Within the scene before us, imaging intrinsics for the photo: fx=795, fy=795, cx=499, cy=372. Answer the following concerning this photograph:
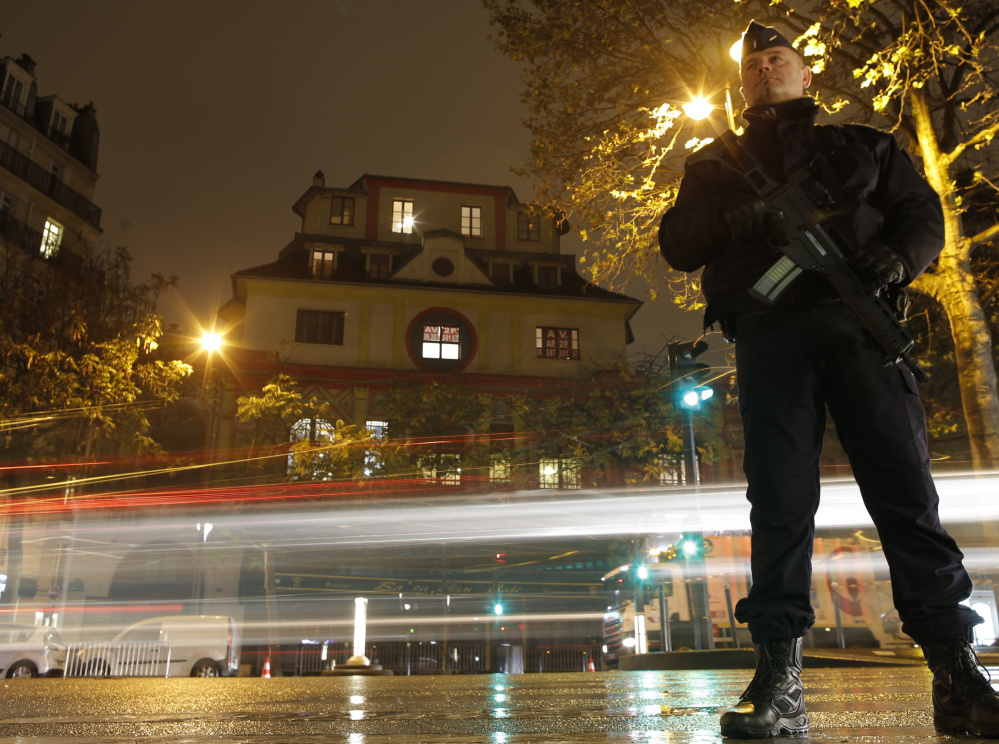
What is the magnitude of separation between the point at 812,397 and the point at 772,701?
898 mm

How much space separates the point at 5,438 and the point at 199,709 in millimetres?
17261

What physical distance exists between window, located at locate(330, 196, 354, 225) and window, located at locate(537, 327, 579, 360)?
11.8 metres

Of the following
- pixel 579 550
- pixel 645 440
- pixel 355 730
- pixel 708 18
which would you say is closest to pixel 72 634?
pixel 579 550

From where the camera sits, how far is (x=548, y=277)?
4169cm

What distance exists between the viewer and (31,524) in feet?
78.7

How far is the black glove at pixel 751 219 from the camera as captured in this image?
244cm

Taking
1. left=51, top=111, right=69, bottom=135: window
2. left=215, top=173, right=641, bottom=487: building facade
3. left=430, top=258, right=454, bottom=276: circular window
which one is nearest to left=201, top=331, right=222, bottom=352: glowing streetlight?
left=215, top=173, right=641, bottom=487: building facade

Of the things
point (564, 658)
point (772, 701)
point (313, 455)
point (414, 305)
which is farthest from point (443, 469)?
point (772, 701)

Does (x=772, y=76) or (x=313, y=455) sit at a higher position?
(x=313, y=455)

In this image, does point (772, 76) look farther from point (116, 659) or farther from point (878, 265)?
point (116, 659)

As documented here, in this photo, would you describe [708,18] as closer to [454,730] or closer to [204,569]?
[454,730]

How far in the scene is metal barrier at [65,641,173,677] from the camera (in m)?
17.0

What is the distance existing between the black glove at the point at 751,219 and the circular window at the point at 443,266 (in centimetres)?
3770

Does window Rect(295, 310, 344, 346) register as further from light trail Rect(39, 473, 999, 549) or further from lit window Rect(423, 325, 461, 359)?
light trail Rect(39, 473, 999, 549)
